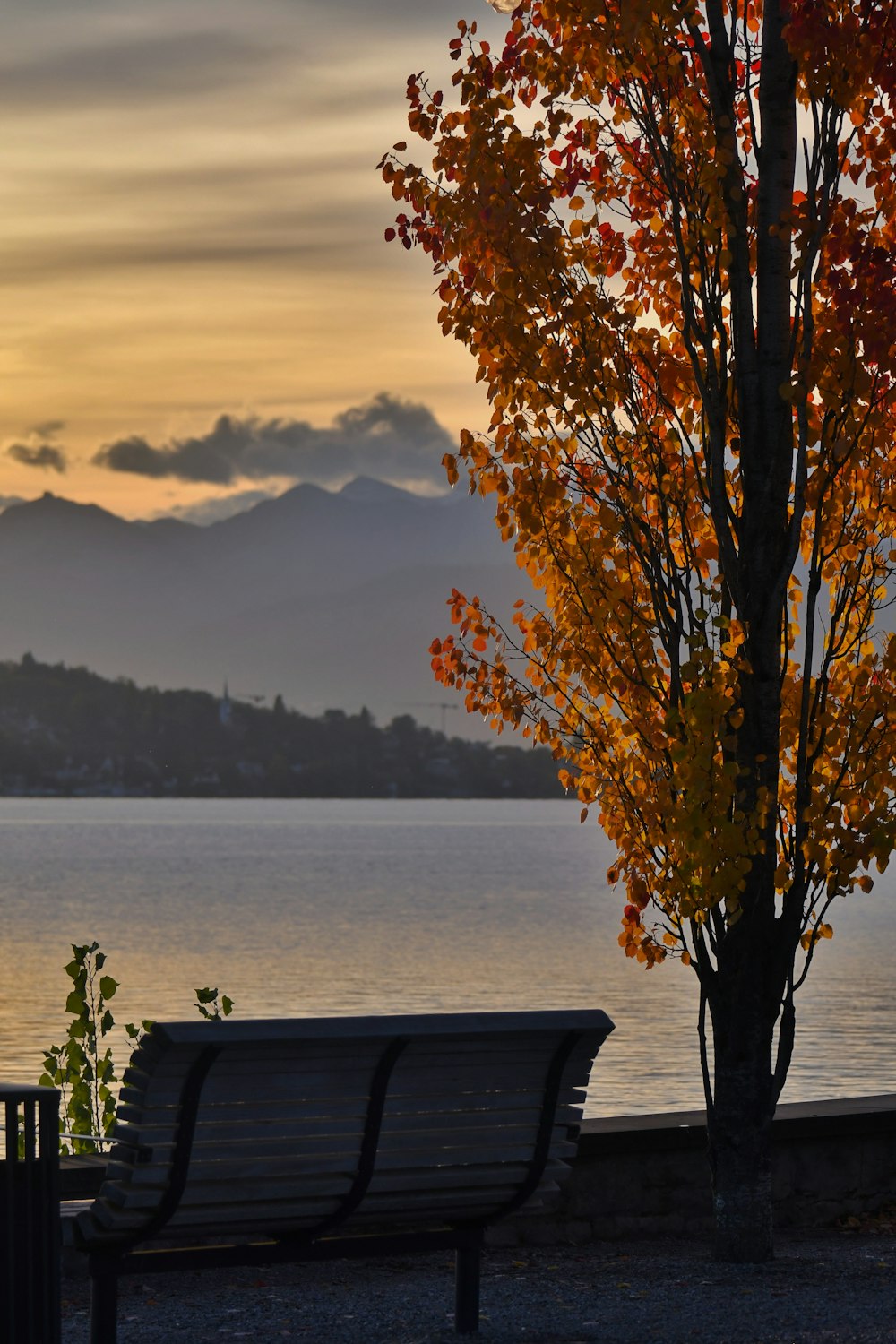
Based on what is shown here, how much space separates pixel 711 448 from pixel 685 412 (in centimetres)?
34

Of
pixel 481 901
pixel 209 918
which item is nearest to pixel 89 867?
pixel 481 901

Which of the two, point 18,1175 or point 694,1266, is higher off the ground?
point 18,1175

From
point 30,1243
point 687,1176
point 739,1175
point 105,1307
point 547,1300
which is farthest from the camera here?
point 687,1176

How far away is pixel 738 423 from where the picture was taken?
359 inches

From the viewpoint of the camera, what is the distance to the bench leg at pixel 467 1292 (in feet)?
23.8

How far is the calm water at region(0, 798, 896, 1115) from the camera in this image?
33.2 m

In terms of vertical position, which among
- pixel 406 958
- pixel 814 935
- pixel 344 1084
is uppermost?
pixel 814 935

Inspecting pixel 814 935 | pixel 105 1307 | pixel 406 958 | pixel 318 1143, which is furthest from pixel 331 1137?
pixel 406 958

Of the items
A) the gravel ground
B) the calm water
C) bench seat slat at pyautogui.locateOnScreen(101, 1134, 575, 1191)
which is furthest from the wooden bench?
A: the calm water

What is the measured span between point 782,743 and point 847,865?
2.12 feet

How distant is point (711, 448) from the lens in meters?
9.09

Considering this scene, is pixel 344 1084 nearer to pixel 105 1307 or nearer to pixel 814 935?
pixel 105 1307

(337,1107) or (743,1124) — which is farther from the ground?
(337,1107)

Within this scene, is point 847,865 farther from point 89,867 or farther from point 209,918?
point 89,867
